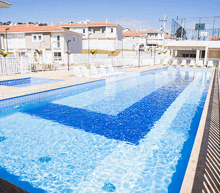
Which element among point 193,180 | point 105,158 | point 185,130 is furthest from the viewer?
point 185,130

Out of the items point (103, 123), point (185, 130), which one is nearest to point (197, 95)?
point (185, 130)

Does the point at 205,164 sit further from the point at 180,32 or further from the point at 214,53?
the point at 214,53

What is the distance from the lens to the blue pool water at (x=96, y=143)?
346 cm

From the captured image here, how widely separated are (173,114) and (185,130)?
1445 mm

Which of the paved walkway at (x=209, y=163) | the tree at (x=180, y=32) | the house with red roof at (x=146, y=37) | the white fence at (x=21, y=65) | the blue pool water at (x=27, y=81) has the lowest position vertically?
the paved walkway at (x=209, y=163)

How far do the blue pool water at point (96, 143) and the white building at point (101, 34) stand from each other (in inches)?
1493

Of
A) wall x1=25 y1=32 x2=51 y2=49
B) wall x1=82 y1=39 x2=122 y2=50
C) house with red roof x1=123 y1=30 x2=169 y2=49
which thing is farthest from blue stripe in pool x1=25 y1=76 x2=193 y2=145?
house with red roof x1=123 y1=30 x2=169 y2=49

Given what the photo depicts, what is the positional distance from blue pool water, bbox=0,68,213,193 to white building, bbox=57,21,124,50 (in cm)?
3793

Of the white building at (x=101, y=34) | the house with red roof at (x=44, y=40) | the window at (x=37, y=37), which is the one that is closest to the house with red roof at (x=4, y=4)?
the house with red roof at (x=44, y=40)

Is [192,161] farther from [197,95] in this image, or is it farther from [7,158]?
[197,95]

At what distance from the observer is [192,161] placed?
→ 3.20 meters

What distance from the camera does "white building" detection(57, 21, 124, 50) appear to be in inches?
1765

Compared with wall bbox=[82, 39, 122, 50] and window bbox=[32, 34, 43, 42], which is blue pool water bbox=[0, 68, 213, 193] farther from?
wall bbox=[82, 39, 122, 50]

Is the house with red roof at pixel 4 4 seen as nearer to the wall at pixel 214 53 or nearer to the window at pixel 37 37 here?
the window at pixel 37 37
